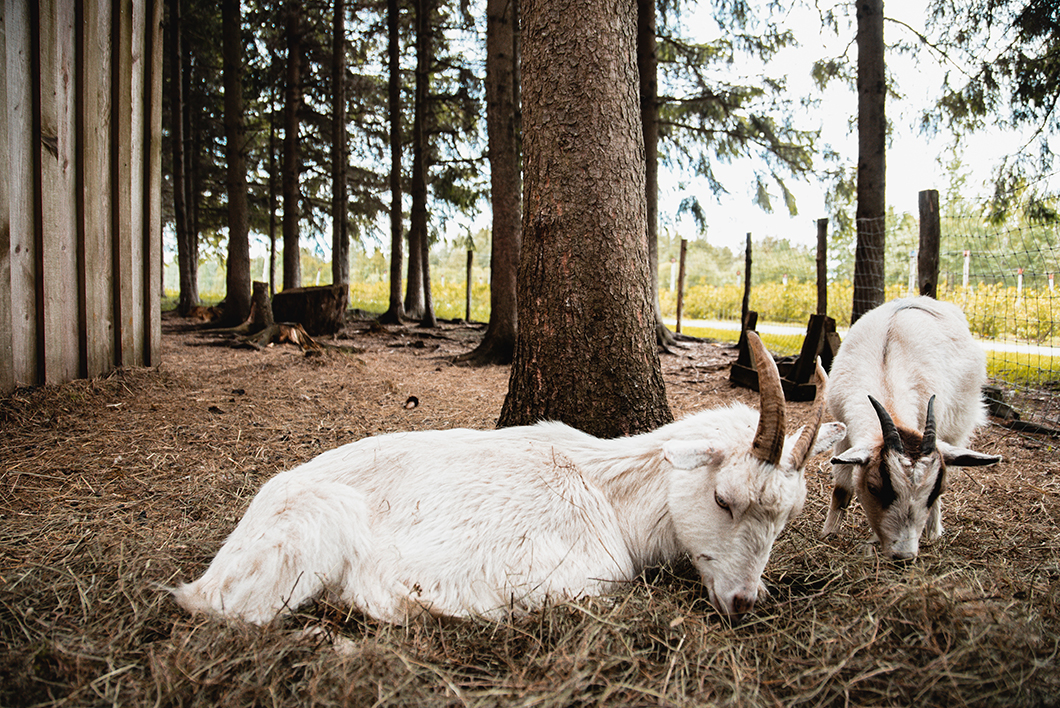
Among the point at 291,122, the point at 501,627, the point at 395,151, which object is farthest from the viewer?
the point at 395,151

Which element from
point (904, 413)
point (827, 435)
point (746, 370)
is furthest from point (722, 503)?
point (746, 370)

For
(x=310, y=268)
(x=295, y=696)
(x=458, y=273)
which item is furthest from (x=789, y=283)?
(x=310, y=268)

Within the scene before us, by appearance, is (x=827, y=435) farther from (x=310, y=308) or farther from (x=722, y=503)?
(x=310, y=308)

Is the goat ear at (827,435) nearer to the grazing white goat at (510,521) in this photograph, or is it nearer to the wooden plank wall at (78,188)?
the grazing white goat at (510,521)

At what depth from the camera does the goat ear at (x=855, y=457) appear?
2762 mm

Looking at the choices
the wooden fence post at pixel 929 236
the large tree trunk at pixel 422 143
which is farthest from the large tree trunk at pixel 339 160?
the wooden fence post at pixel 929 236

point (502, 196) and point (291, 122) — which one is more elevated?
point (291, 122)

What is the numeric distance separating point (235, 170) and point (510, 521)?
1184 cm

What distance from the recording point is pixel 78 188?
4828 millimetres

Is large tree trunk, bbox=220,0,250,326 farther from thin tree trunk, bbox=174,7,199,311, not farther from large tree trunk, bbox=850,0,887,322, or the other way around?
large tree trunk, bbox=850,0,887,322

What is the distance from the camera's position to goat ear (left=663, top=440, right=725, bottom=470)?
221 cm

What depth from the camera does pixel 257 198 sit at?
19.3m

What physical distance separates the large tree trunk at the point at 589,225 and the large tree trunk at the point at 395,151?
39.0 ft

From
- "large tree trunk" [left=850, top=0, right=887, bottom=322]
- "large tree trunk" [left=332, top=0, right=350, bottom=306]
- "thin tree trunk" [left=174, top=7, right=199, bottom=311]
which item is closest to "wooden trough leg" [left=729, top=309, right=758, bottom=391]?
"large tree trunk" [left=850, top=0, right=887, bottom=322]
